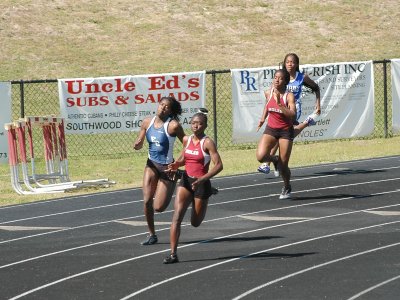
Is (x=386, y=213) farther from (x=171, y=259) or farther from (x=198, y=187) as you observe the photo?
(x=171, y=259)

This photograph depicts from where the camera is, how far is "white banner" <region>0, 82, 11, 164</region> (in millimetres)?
25344

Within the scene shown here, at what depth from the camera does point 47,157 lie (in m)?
21.9

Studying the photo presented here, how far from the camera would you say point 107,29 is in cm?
4791

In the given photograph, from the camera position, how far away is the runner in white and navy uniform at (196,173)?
14125mm

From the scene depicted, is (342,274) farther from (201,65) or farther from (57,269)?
(201,65)

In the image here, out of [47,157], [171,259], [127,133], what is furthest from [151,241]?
[127,133]

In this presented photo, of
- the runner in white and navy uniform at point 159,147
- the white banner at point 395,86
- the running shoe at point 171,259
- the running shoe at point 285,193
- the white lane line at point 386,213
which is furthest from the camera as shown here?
the white banner at point 395,86

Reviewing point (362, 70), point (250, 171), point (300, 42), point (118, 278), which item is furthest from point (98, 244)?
point (300, 42)

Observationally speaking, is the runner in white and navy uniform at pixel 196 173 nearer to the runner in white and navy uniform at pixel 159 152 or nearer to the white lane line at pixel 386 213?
the runner in white and navy uniform at pixel 159 152

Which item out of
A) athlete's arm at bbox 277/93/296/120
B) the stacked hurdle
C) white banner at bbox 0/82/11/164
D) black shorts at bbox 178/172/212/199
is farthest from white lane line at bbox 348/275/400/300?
white banner at bbox 0/82/11/164

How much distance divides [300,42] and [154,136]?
31800mm

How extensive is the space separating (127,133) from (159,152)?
1369cm

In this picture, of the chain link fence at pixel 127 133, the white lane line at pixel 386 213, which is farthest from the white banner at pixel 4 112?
the white lane line at pixel 386 213

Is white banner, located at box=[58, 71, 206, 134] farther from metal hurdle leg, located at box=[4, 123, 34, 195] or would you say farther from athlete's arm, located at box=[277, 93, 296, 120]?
athlete's arm, located at box=[277, 93, 296, 120]
